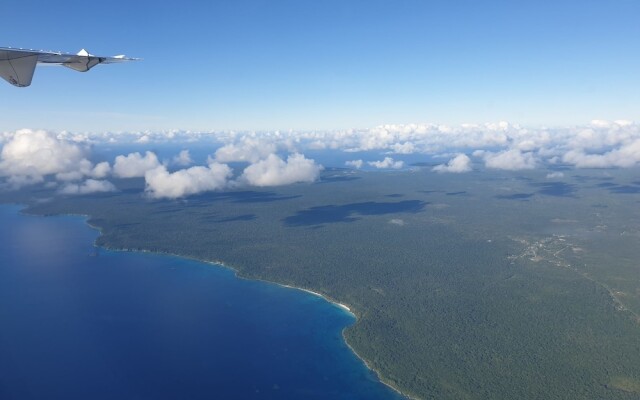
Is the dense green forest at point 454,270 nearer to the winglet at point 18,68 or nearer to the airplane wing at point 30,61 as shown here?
the airplane wing at point 30,61

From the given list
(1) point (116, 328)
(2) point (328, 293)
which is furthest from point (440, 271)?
(1) point (116, 328)

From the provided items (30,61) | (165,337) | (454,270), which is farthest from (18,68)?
(454,270)

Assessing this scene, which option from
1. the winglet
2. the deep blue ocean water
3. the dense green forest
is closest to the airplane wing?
the winglet

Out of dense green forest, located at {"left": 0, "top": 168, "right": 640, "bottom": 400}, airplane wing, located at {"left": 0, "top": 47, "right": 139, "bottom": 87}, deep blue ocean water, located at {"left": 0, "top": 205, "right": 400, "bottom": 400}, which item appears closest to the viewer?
airplane wing, located at {"left": 0, "top": 47, "right": 139, "bottom": 87}

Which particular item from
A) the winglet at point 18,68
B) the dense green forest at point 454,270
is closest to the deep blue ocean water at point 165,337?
the dense green forest at point 454,270

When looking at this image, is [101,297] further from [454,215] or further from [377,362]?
[454,215]

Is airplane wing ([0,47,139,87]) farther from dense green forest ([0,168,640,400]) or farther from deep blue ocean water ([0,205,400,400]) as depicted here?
dense green forest ([0,168,640,400])
